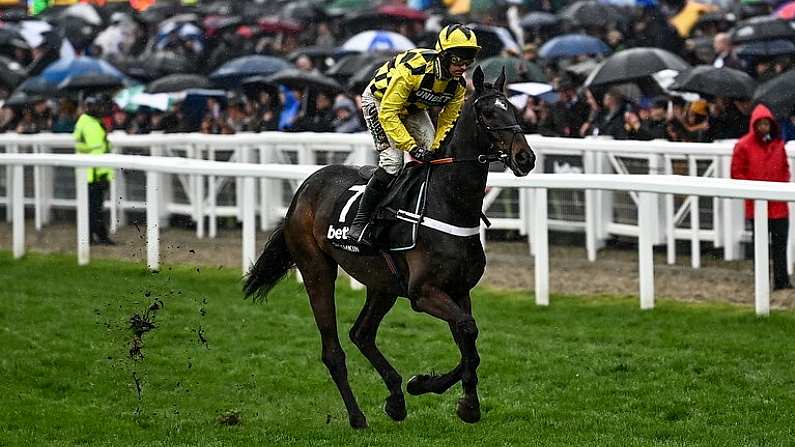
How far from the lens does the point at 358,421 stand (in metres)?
7.32

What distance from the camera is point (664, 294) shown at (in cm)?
1078

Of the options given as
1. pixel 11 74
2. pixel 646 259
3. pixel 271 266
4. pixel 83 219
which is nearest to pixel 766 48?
pixel 646 259

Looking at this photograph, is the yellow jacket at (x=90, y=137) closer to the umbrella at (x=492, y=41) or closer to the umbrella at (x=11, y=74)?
the umbrella at (x=492, y=41)

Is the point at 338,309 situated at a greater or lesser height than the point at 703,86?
lesser

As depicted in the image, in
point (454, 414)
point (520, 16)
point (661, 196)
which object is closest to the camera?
point (454, 414)

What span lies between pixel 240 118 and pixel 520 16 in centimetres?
548

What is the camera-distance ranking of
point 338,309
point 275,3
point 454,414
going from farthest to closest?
1. point 275,3
2. point 338,309
3. point 454,414

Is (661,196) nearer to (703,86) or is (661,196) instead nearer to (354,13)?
(703,86)

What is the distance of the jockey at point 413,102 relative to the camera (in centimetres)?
700

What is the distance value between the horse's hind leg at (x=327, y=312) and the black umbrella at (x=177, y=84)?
9.86m

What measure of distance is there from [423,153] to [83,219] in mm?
6461

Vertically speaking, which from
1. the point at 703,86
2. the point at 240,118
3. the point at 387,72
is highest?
the point at 387,72

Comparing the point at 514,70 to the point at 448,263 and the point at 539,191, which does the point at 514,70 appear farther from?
the point at 448,263

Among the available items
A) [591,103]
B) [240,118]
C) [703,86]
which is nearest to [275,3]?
[240,118]
